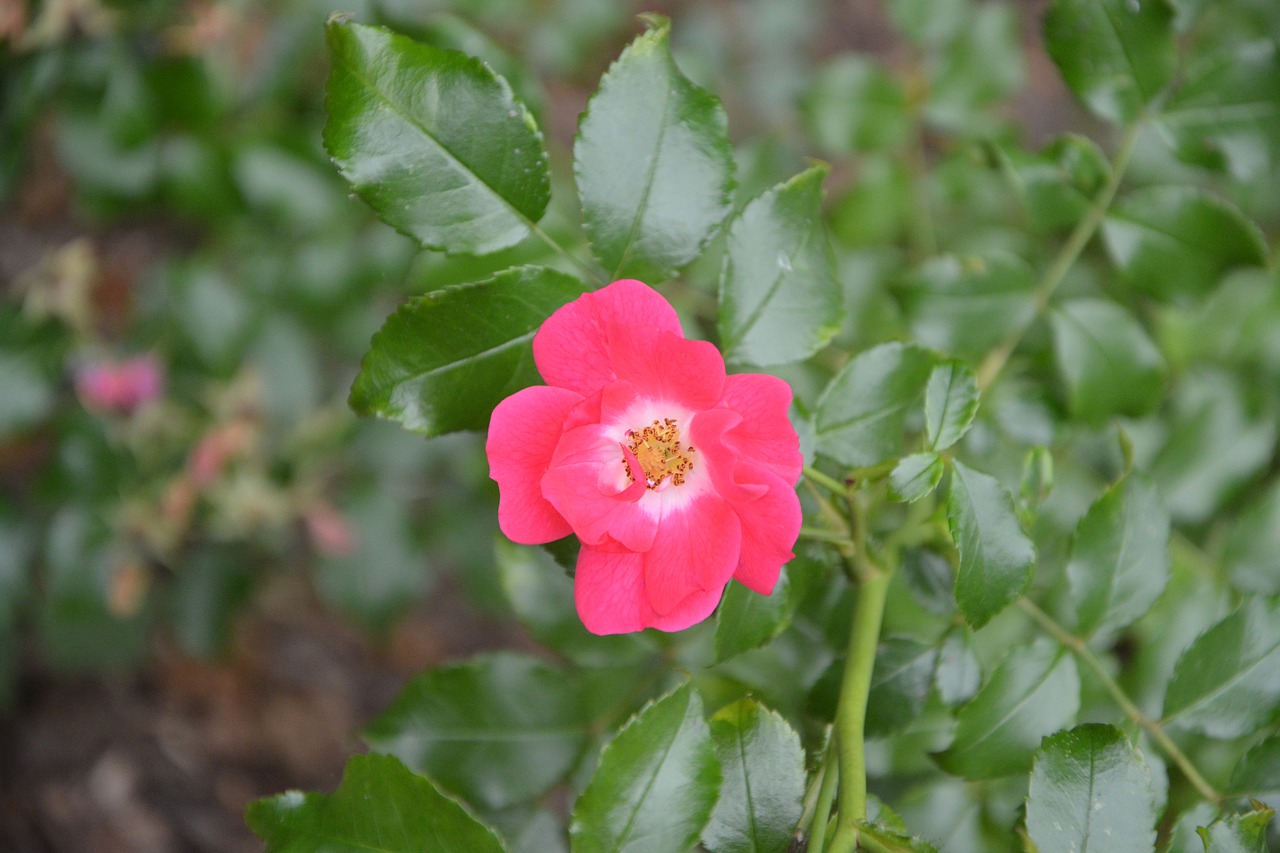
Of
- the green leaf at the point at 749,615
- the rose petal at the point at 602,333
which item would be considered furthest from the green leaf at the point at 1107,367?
the rose petal at the point at 602,333

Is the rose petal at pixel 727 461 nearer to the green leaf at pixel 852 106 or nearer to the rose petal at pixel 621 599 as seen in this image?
the rose petal at pixel 621 599

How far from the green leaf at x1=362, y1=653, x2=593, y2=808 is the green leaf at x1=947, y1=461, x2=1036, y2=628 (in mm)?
565

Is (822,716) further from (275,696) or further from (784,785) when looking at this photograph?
(275,696)

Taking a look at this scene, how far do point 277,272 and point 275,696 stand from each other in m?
1.08

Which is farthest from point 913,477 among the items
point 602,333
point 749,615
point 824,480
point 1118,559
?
point 1118,559

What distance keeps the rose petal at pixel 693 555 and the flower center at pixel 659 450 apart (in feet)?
0.18

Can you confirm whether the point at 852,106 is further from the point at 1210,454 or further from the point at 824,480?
the point at 824,480

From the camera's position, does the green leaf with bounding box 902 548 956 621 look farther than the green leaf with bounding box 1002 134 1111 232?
No

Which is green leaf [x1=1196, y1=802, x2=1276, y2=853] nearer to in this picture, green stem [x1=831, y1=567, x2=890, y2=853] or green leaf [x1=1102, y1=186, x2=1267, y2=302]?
green stem [x1=831, y1=567, x2=890, y2=853]

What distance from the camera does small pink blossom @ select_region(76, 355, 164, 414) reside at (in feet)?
5.70

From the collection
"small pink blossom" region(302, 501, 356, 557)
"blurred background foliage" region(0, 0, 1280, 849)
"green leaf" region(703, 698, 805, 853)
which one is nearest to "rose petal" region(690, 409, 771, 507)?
"green leaf" region(703, 698, 805, 853)

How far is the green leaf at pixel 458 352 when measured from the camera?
80 centimetres

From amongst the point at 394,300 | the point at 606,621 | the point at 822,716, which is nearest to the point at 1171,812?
the point at 822,716

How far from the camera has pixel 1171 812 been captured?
4.70 feet
